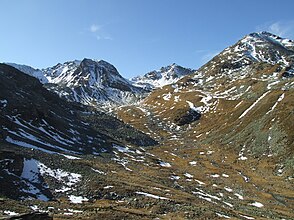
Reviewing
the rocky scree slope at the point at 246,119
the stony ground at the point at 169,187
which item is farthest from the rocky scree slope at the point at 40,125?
the rocky scree slope at the point at 246,119

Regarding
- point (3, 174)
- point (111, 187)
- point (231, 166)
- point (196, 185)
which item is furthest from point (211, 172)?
point (3, 174)

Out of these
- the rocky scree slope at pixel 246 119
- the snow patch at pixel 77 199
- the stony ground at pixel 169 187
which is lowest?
the snow patch at pixel 77 199

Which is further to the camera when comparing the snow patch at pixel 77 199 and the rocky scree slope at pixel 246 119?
the rocky scree slope at pixel 246 119

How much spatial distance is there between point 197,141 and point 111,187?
→ 8639 cm

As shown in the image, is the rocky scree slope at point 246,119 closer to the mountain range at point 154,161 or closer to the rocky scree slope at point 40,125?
the mountain range at point 154,161

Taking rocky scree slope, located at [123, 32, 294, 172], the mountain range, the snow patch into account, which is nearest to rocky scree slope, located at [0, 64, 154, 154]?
the mountain range

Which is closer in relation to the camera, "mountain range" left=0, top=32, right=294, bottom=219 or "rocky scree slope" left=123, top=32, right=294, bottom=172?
"mountain range" left=0, top=32, right=294, bottom=219

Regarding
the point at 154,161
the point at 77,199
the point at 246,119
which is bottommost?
the point at 77,199

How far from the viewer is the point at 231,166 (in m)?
95.9

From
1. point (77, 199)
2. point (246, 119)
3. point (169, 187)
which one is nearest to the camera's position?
point (77, 199)

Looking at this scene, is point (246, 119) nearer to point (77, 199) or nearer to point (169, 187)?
point (169, 187)

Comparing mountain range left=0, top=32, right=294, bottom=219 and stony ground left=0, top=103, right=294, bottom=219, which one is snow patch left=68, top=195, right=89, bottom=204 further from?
stony ground left=0, top=103, right=294, bottom=219

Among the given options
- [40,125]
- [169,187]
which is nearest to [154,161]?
[169,187]

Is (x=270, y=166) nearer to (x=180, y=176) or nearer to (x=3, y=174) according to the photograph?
(x=180, y=176)
